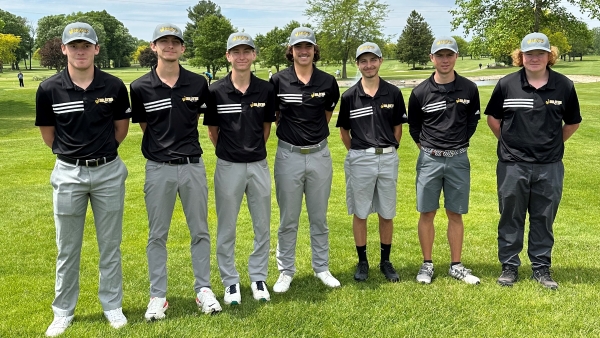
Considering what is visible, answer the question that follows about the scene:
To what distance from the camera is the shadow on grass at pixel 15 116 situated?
66.6 ft

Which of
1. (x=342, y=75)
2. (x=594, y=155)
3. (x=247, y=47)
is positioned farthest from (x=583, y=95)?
(x=342, y=75)

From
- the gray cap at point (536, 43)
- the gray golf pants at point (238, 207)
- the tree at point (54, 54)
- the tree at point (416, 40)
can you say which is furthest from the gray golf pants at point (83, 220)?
the tree at point (416, 40)

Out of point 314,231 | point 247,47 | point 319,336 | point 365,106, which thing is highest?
point 247,47

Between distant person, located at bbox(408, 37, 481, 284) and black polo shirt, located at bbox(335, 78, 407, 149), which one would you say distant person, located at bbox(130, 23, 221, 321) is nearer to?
black polo shirt, located at bbox(335, 78, 407, 149)

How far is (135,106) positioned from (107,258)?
1.36 metres

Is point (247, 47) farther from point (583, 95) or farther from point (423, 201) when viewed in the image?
point (583, 95)

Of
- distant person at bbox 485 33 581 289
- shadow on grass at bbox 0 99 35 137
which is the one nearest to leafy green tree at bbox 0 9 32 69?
shadow on grass at bbox 0 99 35 137

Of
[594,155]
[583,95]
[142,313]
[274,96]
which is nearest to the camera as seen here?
[142,313]

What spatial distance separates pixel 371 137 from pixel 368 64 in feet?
2.43

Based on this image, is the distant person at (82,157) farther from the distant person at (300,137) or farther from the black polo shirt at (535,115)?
the black polo shirt at (535,115)

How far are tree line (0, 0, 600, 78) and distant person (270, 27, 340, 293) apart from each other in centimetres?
910

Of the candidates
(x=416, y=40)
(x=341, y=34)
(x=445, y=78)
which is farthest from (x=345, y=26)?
(x=445, y=78)

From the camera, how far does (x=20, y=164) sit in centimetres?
1283

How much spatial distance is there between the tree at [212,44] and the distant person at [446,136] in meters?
51.1
